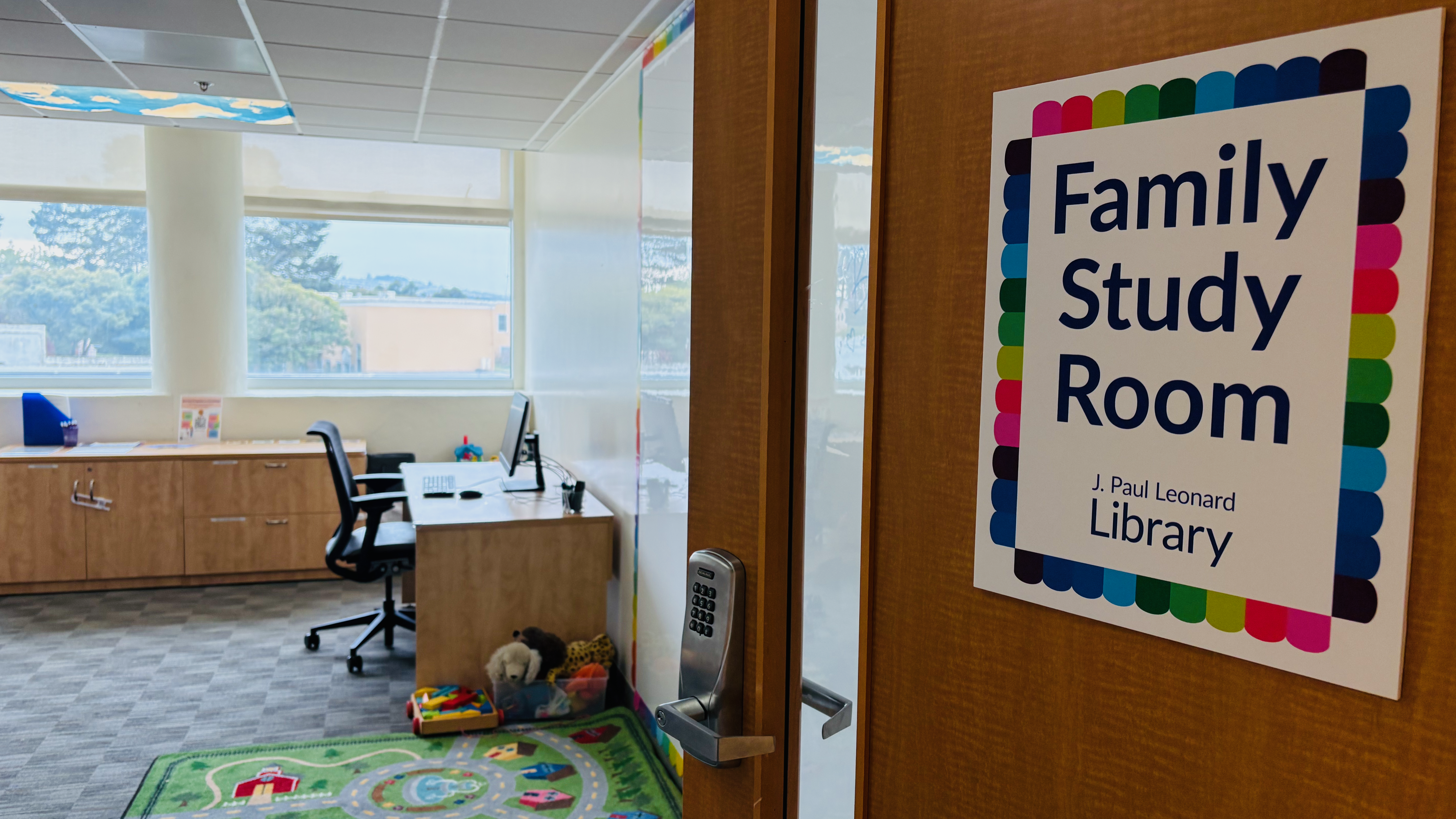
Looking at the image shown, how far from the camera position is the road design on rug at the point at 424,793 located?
2.79 meters

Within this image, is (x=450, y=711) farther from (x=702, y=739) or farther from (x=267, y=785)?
(x=702, y=739)

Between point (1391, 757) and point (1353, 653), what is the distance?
2.6 inches

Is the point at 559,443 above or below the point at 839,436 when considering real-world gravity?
below

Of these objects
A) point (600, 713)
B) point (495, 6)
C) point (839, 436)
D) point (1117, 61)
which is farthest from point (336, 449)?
point (1117, 61)

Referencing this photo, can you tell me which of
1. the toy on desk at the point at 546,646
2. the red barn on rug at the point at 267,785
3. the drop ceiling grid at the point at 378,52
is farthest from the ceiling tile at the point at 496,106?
the red barn on rug at the point at 267,785

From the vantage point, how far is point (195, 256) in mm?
5246

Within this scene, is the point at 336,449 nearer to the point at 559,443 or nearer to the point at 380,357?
the point at 559,443

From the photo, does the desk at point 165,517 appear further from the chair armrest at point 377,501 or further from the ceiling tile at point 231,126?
the ceiling tile at point 231,126

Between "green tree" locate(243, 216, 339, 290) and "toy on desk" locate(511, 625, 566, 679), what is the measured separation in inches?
129

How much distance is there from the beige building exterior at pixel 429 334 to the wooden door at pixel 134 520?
54.7 inches

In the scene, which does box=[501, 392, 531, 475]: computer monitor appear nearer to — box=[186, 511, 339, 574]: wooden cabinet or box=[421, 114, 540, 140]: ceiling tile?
box=[421, 114, 540, 140]: ceiling tile

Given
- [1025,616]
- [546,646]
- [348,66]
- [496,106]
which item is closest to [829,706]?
[1025,616]

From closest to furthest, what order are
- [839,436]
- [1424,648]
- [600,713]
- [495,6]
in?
[1424,648], [839,436], [495,6], [600,713]

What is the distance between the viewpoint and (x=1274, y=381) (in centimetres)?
62
